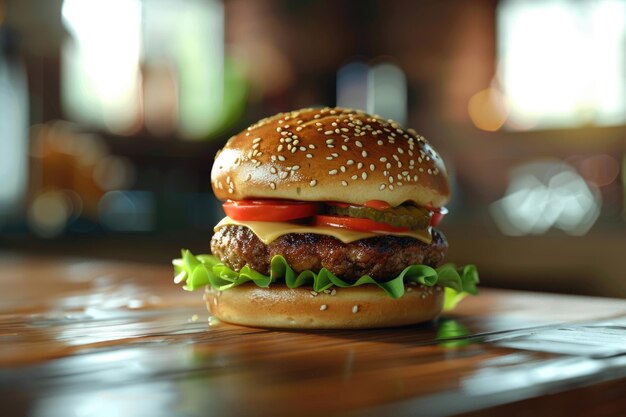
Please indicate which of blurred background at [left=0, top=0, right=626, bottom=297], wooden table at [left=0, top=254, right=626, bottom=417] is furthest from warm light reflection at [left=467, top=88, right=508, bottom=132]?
wooden table at [left=0, top=254, right=626, bottom=417]

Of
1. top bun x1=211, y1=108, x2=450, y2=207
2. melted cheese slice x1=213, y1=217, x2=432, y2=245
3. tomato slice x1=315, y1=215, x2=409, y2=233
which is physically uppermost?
top bun x1=211, y1=108, x2=450, y2=207

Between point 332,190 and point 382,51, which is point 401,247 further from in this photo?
point 382,51

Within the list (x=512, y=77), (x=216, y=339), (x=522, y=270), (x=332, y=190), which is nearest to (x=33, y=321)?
(x=216, y=339)

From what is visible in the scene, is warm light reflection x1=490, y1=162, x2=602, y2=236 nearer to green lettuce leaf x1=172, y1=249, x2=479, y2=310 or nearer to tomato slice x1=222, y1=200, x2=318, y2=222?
green lettuce leaf x1=172, y1=249, x2=479, y2=310

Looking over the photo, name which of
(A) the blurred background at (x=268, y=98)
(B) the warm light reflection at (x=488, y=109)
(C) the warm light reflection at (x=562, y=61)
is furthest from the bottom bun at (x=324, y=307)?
(B) the warm light reflection at (x=488, y=109)

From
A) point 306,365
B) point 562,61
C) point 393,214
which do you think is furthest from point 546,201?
point 306,365

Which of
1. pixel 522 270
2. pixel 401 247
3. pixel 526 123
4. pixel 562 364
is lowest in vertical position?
pixel 522 270
